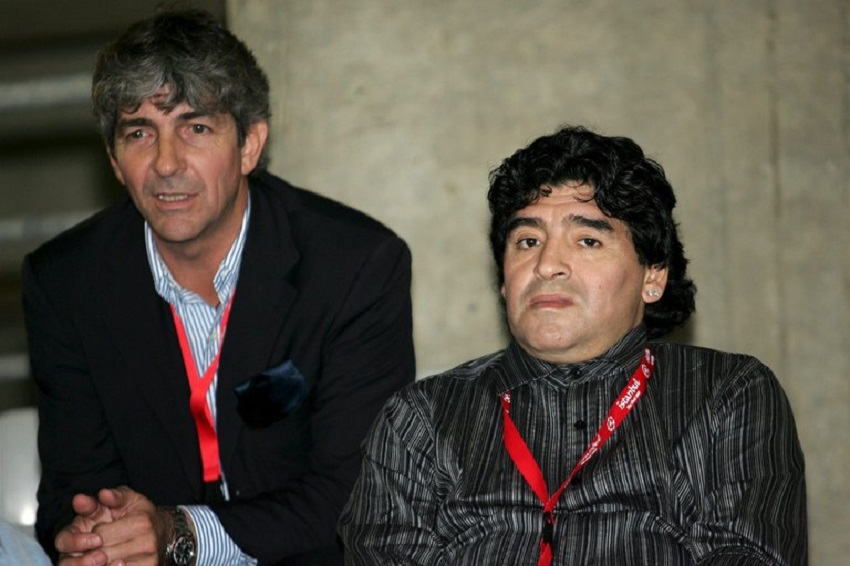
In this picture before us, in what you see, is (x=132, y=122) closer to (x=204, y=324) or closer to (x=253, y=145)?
(x=253, y=145)

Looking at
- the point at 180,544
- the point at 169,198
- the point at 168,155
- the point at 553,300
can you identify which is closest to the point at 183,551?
the point at 180,544

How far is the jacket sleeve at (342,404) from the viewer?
3293 mm

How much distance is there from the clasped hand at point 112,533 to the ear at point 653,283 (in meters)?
1.34

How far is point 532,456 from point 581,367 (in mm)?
243

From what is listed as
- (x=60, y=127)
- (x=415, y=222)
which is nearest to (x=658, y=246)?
(x=415, y=222)

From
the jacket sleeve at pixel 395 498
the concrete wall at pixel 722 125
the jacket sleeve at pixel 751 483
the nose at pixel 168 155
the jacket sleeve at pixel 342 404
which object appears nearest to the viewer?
the jacket sleeve at pixel 751 483

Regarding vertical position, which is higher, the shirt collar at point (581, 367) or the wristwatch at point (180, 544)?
the shirt collar at point (581, 367)

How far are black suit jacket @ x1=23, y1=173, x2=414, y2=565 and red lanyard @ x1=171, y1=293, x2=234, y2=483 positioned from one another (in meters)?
0.02

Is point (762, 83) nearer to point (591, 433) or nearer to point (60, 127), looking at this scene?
point (591, 433)

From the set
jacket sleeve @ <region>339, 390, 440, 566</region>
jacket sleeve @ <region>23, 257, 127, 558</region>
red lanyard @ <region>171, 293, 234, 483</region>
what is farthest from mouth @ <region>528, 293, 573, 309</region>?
jacket sleeve @ <region>23, 257, 127, 558</region>

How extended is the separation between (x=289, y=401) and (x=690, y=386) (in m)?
1.12

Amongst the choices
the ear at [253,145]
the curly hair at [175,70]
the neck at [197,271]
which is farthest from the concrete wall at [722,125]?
the neck at [197,271]

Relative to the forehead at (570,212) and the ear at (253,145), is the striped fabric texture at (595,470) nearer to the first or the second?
the forehead at (570,212)

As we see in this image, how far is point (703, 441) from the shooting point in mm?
2842
